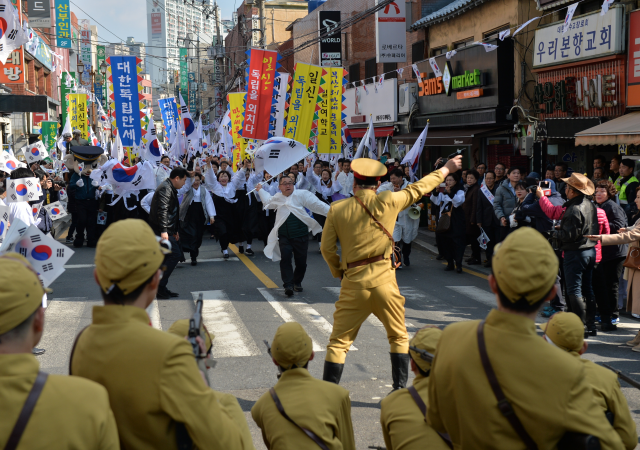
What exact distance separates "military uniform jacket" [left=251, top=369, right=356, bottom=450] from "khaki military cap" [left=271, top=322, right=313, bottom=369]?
0.18 ft

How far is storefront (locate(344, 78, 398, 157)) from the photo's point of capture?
82.4 feet

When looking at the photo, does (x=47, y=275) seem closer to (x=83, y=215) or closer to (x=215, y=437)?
(x=215, y=437)

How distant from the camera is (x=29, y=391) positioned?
182 centimetres

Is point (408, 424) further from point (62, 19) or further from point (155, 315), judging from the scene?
point (62, 19)

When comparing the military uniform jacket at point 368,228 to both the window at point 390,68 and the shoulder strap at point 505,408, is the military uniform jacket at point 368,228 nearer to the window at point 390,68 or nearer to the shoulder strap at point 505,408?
the shoulder strap at point 505,408

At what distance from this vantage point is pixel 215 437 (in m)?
2.08

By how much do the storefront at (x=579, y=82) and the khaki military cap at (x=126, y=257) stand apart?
1156 centimetres

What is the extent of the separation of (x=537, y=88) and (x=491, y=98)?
1.67 meters

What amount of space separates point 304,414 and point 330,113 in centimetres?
1496

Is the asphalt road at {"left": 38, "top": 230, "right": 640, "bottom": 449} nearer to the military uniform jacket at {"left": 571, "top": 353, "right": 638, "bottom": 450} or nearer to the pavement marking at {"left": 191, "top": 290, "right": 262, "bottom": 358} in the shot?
the pavement marking at {"left": 191, "top": 290, "right": 262, "bottom": 358}

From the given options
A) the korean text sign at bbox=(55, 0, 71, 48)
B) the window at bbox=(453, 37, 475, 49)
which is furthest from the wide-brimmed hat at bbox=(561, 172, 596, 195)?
the korean text sign at bbox=(55, 0, 71, 48)

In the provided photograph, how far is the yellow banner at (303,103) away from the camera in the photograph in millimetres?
16031

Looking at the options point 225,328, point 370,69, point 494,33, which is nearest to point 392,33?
point 494,33

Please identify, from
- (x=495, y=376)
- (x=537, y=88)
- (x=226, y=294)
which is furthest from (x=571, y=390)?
(x=537, y=88)
